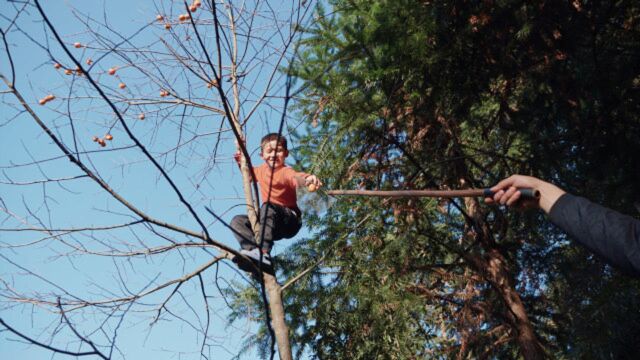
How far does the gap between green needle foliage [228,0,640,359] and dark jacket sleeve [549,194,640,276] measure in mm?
2072

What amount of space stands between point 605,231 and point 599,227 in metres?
0.03

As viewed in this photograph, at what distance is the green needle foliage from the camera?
4.21 m

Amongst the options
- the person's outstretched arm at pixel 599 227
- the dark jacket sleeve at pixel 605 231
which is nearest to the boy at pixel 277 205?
the person's outstretched arm at pixel 599 227

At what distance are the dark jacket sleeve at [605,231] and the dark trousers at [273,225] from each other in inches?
105

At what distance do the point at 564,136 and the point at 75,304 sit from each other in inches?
158

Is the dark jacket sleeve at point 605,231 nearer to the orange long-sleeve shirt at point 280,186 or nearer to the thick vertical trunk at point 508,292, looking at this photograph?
the orange long-sleeve shirt at point 280,186

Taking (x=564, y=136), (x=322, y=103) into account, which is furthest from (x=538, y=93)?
(x=322, y=103)

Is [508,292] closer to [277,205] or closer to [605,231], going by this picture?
[277,205]

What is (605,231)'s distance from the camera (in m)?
1.82

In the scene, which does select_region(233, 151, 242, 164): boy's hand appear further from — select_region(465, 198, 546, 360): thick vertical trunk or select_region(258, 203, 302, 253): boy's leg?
select_region(465, 198, 546, 360): thick vertical trunk

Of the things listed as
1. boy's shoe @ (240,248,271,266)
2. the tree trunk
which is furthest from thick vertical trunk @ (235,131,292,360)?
boy's shoe @ (240,248,271,266)

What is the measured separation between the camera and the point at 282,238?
4742mm

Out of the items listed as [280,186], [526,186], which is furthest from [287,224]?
[526,186]

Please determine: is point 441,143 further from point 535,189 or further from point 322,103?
point 535,189
